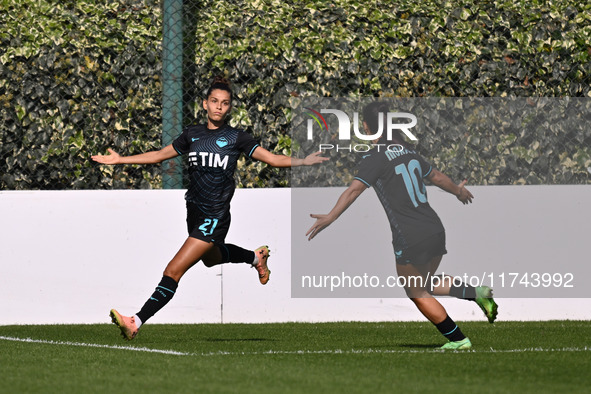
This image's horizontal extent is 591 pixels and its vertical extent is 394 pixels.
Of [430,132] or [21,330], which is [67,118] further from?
[430,132]

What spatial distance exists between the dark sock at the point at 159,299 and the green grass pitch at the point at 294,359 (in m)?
0.24

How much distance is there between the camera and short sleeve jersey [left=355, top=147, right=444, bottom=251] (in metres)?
8.12

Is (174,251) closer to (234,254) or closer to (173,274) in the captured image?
(234,254)

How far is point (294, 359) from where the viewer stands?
24.6ft

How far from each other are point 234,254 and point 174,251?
162cm

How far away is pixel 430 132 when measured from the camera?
11.5 meters

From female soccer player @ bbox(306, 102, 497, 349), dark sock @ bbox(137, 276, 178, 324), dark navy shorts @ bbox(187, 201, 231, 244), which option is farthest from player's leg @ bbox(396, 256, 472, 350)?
dark sock @ bbox(137, 276, 178, 324)

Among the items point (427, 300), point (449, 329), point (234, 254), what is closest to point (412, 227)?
point (427, 300)

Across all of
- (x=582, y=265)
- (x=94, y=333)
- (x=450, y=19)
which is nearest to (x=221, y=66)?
(x=450, y=19)

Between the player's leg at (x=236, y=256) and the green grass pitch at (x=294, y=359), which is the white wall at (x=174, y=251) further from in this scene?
the player's leg at (x=236, y=256)

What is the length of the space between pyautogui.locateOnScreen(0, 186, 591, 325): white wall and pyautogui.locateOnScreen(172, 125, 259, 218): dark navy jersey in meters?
1.98

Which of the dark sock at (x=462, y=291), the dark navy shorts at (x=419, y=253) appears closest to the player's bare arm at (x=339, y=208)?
the dark navy shorts at (x=419, y=253)

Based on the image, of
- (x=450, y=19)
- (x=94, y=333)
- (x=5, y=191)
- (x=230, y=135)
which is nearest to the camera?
(x=230, y=135)

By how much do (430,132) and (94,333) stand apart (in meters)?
3.84
